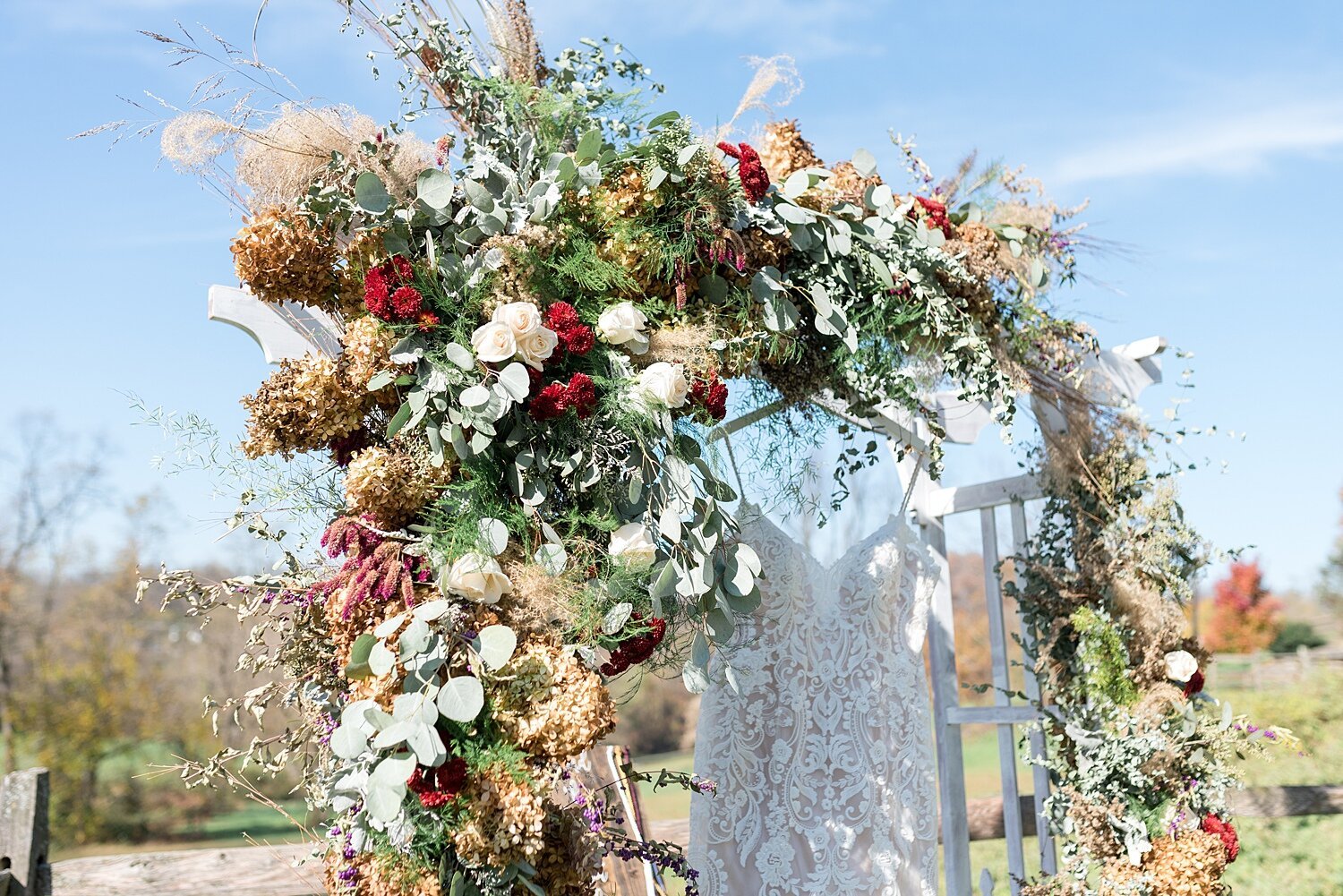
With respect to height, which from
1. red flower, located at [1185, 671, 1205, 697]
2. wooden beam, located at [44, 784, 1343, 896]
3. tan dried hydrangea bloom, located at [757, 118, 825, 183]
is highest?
tan dried hydrangea bloom, located at [757, 118, 825, 183]

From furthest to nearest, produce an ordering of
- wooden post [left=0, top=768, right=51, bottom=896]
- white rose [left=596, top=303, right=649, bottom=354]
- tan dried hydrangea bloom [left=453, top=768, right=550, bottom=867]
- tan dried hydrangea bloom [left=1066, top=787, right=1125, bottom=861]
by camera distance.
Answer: wooden post [left=0, top=768, right=51, bottom=896]
tan dried hydrangea bloom [left=1066, top=787, right=1125, bottom=861]
white rose [left=596, top=303, right=649, bottom=354]
tan dried hydrangea bloom [left=453, top=768, right=550, bottom=867]

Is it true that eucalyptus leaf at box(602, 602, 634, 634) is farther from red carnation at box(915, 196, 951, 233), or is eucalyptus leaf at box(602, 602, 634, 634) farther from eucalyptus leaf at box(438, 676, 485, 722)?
red carnation at box(915, 196, 951, 233)

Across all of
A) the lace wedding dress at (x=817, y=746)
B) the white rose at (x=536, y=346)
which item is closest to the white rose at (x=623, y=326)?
the white rose at (x=536, y=346)

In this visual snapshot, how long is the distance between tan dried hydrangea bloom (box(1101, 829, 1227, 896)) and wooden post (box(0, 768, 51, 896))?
10.1ft

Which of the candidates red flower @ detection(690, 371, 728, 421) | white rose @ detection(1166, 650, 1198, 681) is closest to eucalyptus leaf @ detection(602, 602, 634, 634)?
red flower @ detection(690, 371, 728, 421)

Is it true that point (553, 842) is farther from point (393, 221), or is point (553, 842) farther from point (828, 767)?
point (393, 221)

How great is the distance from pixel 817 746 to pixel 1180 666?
1.00m

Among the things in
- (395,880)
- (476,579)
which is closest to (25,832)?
(395,880)

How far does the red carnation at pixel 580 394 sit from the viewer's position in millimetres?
1874

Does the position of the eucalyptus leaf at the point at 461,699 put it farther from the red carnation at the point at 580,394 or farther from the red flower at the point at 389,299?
the red flower at the point at 389,299

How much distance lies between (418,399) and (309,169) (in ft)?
1.68

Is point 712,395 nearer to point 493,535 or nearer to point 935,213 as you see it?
point 493,535

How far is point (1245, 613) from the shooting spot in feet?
56.1

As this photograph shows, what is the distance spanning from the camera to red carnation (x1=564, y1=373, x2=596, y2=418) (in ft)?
6.15
